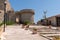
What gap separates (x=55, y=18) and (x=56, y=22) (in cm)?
95

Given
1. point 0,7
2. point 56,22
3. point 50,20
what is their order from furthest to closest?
point 0,7
point 50,20
point 56,22

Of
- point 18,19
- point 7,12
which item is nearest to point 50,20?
point 18,19

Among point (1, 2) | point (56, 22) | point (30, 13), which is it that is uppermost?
point (1, 2)

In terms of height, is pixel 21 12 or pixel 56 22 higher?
pixel 21 12

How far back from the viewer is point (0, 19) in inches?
1474

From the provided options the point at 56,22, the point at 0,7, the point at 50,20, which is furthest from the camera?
the point at 0,7

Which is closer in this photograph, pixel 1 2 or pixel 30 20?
pixel 30 20

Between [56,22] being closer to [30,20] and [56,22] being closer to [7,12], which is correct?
[30,20]

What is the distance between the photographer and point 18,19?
3788 cm

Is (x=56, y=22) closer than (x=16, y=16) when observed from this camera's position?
Yes

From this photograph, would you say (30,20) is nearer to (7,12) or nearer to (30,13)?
(30,13)

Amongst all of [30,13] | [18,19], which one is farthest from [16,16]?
[30,13]

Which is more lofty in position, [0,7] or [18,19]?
[0,7]

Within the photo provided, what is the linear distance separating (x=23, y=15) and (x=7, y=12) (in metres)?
4.18
